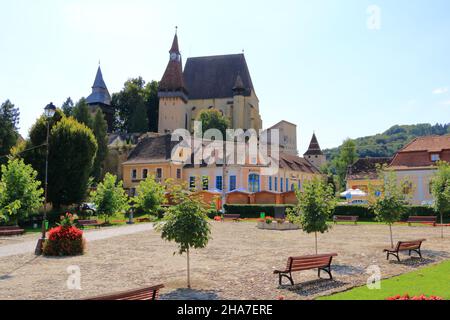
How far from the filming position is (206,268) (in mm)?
14273

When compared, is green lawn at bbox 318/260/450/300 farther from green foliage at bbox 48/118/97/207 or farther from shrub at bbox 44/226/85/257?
green foliage at bbox 48/118/97/207

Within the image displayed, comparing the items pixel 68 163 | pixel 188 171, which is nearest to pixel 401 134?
pixel 188 171

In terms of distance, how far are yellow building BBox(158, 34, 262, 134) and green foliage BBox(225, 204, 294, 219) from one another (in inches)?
1575

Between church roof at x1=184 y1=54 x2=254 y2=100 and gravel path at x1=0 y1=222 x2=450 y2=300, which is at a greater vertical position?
church roof at x1=184 y1=54 x2=254 y2=100

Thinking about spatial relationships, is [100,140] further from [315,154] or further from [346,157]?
[346,157]

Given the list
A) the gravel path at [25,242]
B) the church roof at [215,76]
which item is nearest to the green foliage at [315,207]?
the gravel path at [25,242]

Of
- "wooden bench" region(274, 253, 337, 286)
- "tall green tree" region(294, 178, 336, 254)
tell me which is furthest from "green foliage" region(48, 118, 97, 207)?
"wooden bench" region(274, 253, 337, 286)

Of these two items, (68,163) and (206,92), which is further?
(206,92)

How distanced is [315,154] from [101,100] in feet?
158

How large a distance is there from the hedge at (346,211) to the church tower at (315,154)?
52.9 meters

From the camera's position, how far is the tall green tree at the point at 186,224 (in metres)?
11.6

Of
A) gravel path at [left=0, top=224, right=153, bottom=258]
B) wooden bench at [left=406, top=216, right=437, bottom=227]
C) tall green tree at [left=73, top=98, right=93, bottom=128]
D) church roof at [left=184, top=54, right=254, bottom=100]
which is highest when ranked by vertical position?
church roof at [left=184, top=54, right=254, bottom=100]

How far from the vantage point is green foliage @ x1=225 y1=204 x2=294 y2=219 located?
40.2 m
